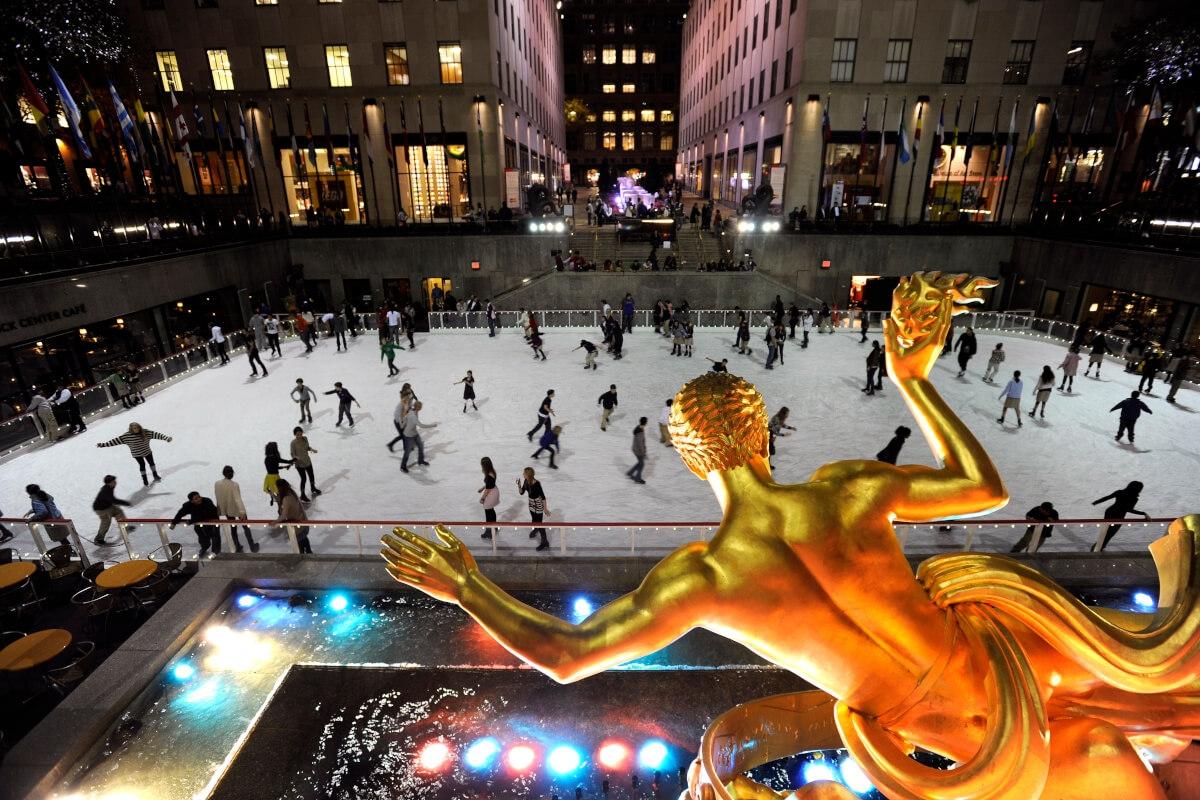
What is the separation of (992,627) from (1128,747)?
775mm

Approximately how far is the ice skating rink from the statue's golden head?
224 inches

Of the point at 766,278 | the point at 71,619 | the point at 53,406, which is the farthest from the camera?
the point at 766,278

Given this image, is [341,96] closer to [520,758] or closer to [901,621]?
[520,758]

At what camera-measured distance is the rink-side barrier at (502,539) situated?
7766 mm

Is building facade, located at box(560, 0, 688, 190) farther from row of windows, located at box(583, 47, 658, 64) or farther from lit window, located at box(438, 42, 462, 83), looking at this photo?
lit window, located at box(438, 42, 462, 83)

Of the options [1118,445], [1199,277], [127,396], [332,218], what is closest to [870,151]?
[1199,277]

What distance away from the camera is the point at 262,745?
5.20 meters

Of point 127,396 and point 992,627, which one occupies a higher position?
point 992,627

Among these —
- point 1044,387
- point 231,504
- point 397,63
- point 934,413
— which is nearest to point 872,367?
point 1044,387

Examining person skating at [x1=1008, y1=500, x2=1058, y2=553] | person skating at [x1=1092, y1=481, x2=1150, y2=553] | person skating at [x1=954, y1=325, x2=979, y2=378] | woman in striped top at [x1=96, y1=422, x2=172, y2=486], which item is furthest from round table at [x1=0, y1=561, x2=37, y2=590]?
person skating at [x1=954, y1=325, x2=979, y2=378]

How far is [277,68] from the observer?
29.6 metres

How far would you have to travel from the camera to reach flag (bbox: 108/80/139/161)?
717 inches

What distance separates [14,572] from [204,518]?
1950 mm

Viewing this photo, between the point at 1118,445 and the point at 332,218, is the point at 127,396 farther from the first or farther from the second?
the point at 1118,445
